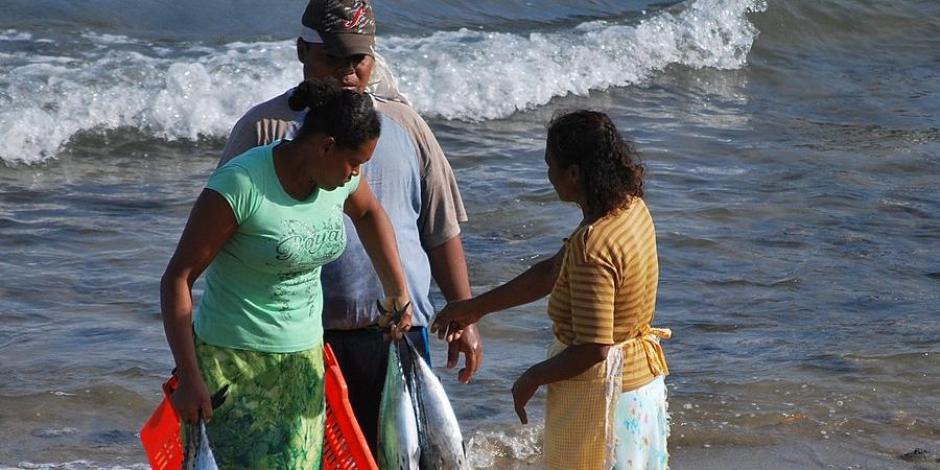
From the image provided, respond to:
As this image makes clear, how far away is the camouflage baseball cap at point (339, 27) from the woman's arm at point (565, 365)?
95cm

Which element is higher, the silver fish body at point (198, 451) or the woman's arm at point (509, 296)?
the woman's arm at point (509, 296)

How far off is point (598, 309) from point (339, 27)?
1.02 metres

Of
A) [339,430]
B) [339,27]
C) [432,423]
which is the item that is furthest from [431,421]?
[339,27]

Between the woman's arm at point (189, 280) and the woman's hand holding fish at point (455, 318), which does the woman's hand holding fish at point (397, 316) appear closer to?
the woman's hand holding fish at point (455, 318)

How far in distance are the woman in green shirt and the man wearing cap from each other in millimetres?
153

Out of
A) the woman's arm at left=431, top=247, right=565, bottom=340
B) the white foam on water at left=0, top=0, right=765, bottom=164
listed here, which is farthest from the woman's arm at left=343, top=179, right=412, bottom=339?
the white foam on water at left=0, top=0, right=765, bottom=164

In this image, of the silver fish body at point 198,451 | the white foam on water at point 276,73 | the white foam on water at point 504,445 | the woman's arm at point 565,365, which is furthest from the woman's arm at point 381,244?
the white foam on water at point 276,73

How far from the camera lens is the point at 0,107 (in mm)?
11531

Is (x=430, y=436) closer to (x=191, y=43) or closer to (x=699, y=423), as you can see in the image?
(x=699, y=423)

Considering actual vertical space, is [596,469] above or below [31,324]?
above

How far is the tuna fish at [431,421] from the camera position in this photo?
3547mm

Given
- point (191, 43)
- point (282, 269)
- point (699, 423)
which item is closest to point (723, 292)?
point (699, 423)

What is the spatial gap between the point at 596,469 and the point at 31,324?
4.00 m

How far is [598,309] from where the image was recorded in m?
3.34
